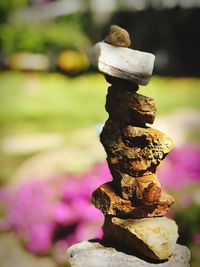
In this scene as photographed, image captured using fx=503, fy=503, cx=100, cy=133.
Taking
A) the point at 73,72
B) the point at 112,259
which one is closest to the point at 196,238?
the point at 112,259

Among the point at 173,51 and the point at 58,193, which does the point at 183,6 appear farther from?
the point at 58,193

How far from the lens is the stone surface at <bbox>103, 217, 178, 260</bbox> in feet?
9.30

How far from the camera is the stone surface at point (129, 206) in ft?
9.52

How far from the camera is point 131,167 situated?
287 cm

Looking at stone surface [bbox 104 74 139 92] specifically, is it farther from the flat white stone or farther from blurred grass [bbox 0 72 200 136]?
blurred grass [bbox 0 72 200 136]

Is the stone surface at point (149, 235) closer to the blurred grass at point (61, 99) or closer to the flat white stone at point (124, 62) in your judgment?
the flat white stone at point (124, 62)

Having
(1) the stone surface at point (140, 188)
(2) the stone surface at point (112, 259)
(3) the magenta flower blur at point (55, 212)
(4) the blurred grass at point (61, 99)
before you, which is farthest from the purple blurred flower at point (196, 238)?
(4) the blurred grass at point (61, 99)

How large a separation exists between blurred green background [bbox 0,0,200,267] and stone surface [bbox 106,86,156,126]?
4.64 m

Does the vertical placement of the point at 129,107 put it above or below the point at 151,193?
above

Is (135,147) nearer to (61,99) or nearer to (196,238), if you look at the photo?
(196,238)

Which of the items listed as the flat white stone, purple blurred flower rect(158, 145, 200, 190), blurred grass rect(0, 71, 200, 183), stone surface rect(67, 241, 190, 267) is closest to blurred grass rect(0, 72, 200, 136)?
blurred grass rect(0, 71, 200, 183)

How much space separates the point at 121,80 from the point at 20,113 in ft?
25.3

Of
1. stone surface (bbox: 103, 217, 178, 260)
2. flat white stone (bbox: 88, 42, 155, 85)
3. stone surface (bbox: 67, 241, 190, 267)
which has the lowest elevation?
stone surface (bbox: 67, 241, 190, 267)

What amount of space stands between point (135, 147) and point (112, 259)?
67cm
